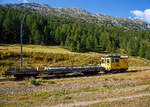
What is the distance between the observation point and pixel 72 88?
43.8ft

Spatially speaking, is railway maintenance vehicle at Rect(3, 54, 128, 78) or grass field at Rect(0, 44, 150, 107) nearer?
grass field at Rect(0, 44, 150, 107)

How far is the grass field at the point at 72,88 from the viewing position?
29.0 ft

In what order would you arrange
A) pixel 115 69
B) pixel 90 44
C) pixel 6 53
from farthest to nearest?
pixel 90 44 < pixel 6 53 < pixel 115 69

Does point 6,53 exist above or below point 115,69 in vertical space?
above

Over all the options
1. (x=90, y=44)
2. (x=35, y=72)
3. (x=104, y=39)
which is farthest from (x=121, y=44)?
(x=35, y=72)

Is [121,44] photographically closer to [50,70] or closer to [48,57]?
[48,57]

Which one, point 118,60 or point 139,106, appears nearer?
point 139,106

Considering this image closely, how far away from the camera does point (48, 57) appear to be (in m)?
36.4

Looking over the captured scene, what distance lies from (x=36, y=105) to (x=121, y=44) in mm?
88518

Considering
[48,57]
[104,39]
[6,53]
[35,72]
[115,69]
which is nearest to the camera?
[35,72]

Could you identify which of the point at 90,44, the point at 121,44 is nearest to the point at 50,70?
the point at 90,44

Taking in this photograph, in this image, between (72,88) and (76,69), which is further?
(76,69)

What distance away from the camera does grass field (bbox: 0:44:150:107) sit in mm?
8844

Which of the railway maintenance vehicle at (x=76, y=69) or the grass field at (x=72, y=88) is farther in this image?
the railway maintenance vehicle at (x=76, y=69)
